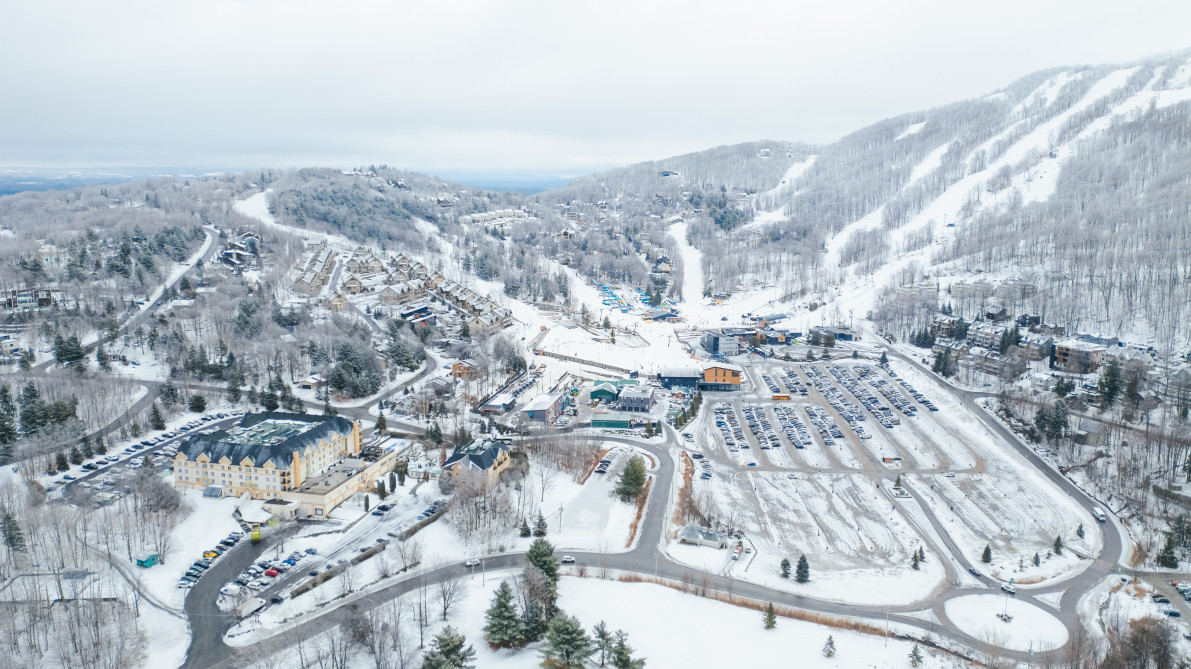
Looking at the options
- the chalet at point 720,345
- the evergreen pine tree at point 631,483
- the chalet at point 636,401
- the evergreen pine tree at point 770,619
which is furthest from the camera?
the chalet at point 720,345

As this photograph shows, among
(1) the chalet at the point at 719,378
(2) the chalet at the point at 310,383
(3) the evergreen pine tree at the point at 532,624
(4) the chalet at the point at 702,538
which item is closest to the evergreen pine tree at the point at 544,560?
(3) the evergreen pine tree at the point at 532,624

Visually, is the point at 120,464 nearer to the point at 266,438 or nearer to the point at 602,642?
the point at 266,438

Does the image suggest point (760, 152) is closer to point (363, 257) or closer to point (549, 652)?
point (363, 257)

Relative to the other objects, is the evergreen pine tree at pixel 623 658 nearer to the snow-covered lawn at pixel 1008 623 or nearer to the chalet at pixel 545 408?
the snow-covered lawn at pixel 1008 623


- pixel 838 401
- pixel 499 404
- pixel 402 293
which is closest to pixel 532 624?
pixel 499 404

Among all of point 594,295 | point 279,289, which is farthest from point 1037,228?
point 279,289
